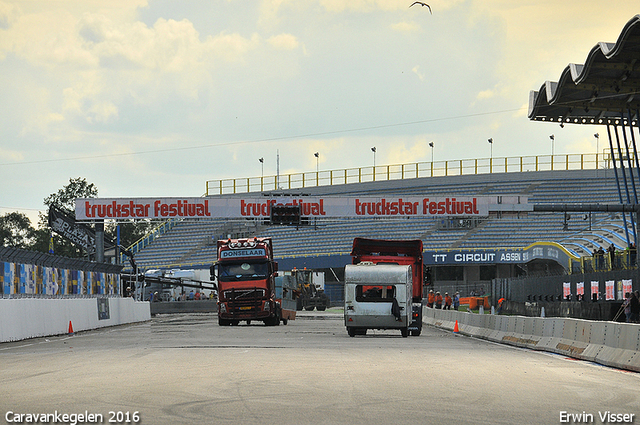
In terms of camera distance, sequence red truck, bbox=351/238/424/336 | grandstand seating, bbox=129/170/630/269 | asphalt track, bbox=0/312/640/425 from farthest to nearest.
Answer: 1. grandstand seating, bbox=129/170/630/269
2. red truck, bbox=351/238/424/336
3. asphalt track, bbox=0/312/640/425

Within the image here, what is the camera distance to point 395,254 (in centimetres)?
3275

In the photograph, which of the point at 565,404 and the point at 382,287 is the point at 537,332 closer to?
the point at 382,287

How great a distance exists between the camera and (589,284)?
36156 mm

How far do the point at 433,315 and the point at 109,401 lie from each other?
1400 inches

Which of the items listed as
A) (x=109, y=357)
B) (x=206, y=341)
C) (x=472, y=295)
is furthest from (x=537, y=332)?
(x=472, y=295)

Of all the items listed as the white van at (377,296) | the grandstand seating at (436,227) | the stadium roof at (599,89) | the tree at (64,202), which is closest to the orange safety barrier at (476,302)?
the grandstand seating at (436,227)

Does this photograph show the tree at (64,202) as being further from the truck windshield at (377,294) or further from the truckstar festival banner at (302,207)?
the truck windshield at (377,294)

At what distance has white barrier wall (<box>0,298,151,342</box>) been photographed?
26.4 meters

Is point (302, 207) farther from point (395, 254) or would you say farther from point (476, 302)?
point (395, 254)

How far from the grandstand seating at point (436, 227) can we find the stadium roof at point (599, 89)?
63.9 ft

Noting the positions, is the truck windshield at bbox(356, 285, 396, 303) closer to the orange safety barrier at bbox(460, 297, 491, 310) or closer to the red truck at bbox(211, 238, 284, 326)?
the red truck at bbox(211, 238, 284, 326)

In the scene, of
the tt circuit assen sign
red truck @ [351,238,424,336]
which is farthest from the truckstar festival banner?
red truck @ [351,238,424,336]

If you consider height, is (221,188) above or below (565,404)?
above

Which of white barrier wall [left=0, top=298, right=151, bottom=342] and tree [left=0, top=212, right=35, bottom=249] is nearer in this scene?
white barrier wall [left=0, top=298, right=151, bottom=342]
